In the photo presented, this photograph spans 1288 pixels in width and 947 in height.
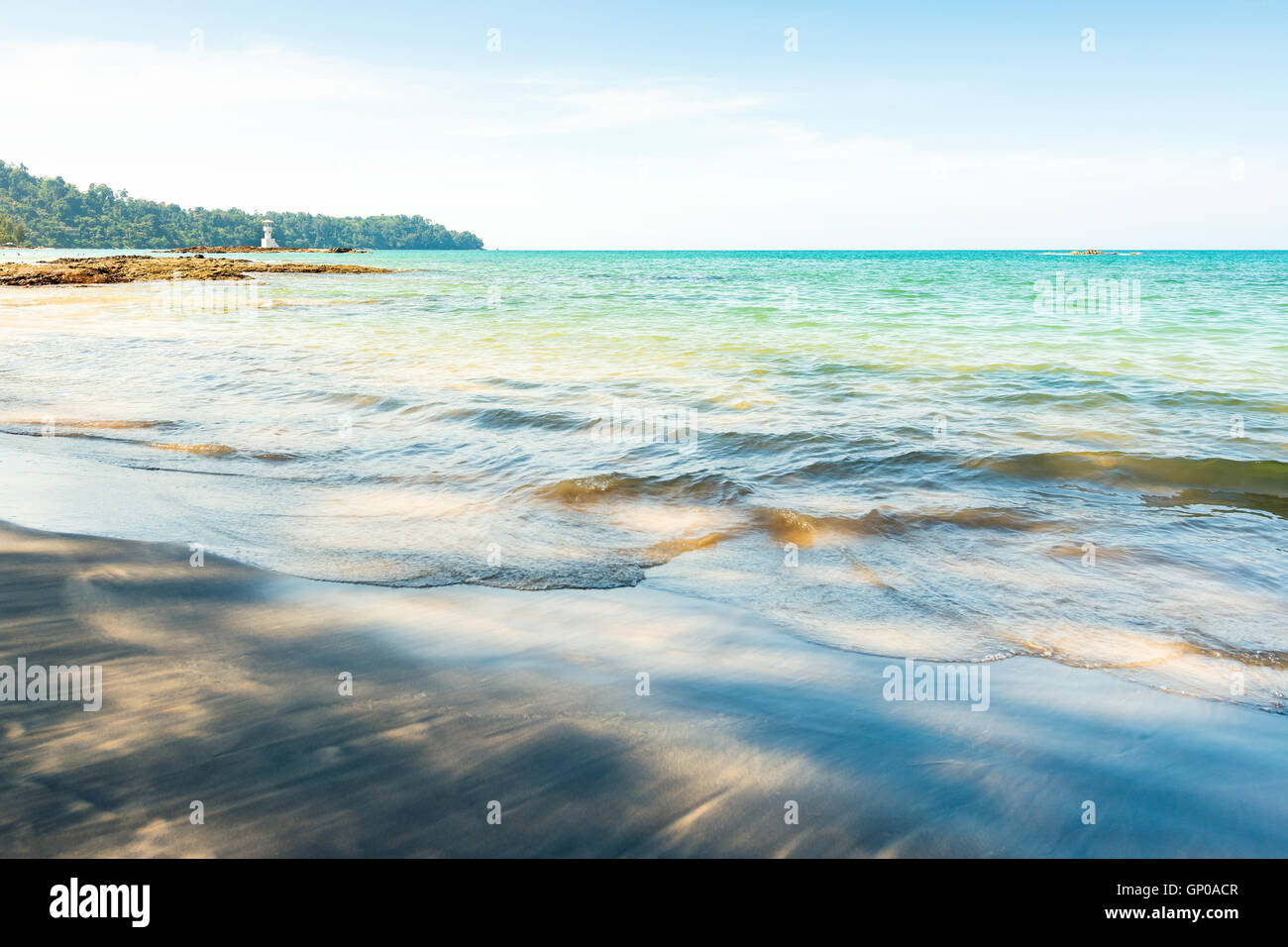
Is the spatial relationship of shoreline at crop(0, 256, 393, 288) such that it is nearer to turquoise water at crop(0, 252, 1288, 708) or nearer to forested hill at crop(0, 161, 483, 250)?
turquoise water at crop(0, 252, 1288, 708)

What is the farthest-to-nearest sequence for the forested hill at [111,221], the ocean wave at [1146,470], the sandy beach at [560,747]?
the forested hill at [111,221]
the ocean wave at [1146,470]
the sandy beach at [560,747]

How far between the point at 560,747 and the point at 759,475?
14.9 ft

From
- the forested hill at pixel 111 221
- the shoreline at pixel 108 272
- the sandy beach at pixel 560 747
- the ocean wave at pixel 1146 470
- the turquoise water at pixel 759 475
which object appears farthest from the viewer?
the forested hill at pixel 111 221

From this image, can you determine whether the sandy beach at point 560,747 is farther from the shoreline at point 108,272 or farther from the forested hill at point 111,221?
the forested hill at point 111,221

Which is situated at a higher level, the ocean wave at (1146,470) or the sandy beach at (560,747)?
the ocean wave at (1146,470)

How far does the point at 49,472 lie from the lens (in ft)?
21.4

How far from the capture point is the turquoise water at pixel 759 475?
14.8 ft

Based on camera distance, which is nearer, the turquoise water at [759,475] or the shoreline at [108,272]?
the turquoise water at [759,475]

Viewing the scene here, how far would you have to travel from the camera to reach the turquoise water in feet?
14.8

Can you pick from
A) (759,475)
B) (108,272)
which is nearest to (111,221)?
(108,272)

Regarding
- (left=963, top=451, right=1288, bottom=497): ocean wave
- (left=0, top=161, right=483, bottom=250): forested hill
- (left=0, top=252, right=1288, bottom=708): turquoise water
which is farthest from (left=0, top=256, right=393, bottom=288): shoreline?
(left=0, top=161, right=483, bottom=250): forested hill

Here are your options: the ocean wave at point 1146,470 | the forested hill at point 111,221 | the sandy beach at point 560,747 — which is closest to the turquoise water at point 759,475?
the ocean wave at point 1146,470

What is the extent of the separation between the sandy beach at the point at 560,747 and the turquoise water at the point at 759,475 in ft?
1.95
